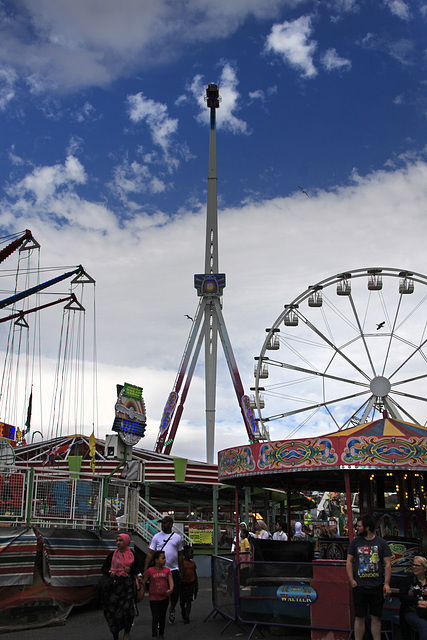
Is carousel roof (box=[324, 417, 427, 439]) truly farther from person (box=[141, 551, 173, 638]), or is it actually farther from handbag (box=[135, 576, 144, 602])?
handbag (box=[135, 576, 144, 602])

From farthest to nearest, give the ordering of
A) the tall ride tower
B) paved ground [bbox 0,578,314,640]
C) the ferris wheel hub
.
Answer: the tall ride tower, the ferris wheel hub, paved ground [bbox 0,578,314,640]

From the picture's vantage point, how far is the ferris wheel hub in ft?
90.1

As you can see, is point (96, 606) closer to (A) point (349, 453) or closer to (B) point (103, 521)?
(B) point (103, 521)

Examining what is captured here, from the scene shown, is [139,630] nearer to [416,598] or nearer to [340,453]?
→ [340,453]

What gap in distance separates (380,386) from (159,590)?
20.5m

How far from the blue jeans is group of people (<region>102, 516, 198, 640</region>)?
309 centimetres

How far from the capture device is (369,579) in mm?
7531

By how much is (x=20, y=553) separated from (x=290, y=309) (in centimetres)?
2157

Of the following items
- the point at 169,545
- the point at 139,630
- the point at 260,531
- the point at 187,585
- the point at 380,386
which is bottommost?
the point at 139,630

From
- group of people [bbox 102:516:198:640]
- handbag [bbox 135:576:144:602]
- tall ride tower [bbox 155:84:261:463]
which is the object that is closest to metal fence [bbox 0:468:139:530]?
group of people [bbox 102:516:198:640]

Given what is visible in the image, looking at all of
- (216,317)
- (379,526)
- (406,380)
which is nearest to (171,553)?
(379,526)

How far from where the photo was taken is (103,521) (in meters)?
13.1

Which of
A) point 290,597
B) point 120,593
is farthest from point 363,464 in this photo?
point 120,593

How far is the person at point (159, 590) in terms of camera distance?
866 cm
